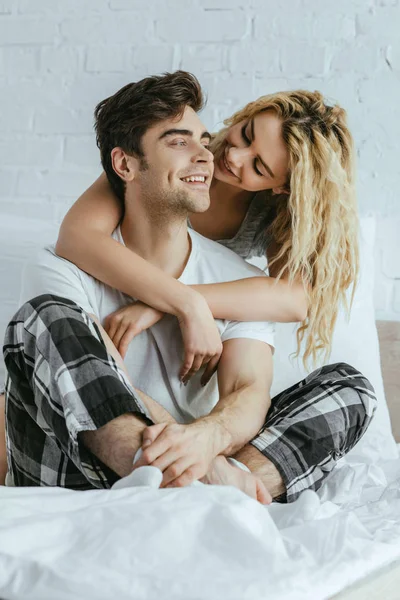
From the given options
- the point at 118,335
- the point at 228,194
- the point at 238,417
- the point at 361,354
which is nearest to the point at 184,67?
the point at 228,194

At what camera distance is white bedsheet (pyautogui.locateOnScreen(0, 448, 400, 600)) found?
27.8 inches

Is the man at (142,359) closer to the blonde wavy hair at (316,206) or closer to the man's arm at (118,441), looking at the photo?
the man's arm at (118,441)

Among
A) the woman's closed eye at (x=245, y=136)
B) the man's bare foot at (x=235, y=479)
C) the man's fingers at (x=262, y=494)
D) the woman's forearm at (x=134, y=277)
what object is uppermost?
the woman's closed eye at (x=245, y=136)

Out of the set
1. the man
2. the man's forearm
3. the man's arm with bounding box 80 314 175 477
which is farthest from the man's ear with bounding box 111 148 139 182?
the man's arm with bounding box 80 314 175 477

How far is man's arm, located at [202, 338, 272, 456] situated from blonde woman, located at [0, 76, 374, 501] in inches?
1.3

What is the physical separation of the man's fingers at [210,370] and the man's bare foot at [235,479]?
33 cm

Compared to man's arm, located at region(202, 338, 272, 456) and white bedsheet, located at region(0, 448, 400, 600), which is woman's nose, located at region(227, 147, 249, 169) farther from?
white bedsheet, located at region(0, 448, 400, 600)

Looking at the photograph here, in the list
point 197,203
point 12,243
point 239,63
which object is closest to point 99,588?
point 197,203

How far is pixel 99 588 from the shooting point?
0.69m

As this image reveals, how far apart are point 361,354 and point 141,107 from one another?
2.64ft

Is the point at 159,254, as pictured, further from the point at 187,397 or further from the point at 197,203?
the point at 187,397

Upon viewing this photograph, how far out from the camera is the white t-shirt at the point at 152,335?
154cm

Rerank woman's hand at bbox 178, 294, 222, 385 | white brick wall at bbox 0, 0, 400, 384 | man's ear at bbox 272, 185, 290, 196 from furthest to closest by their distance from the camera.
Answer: white brick wall at bbox 0, 0, 400, 384 → man's ear at bbox 272, 185, 290, 196 → woman's hand at bbox 178, 294, 222, 385

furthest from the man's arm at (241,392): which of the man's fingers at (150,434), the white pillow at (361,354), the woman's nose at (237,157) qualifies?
the woman's nose at (237,157)
